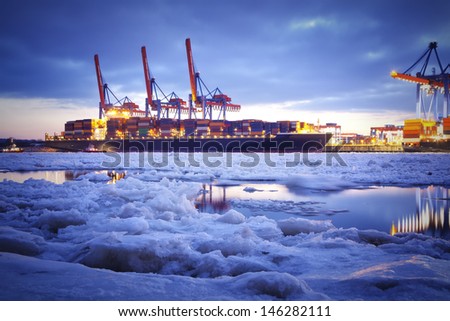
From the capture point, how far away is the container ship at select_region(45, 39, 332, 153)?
51.1 meters

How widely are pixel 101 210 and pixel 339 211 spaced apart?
451 centimetres

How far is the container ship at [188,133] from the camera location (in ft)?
168

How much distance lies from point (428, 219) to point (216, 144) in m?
49.1

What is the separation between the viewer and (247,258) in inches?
104

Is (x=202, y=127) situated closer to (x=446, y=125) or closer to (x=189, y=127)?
(x=189, y=127)

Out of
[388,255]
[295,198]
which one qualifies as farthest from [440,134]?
[388,255]

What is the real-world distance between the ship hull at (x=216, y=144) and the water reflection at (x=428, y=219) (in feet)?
141

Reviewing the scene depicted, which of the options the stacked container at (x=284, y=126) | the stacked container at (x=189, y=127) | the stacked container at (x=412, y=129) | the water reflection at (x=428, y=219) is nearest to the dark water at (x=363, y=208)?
the water reflection at (x=428, y=219)

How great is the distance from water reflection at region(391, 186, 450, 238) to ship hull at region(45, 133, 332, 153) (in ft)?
141

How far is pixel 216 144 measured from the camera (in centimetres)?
5369

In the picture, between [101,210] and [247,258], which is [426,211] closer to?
[247,258]

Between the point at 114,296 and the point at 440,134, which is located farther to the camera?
the point at 440,134

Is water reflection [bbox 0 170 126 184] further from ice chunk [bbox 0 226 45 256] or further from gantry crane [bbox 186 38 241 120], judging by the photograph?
gantry crane [bbox 186 38 241 120]
